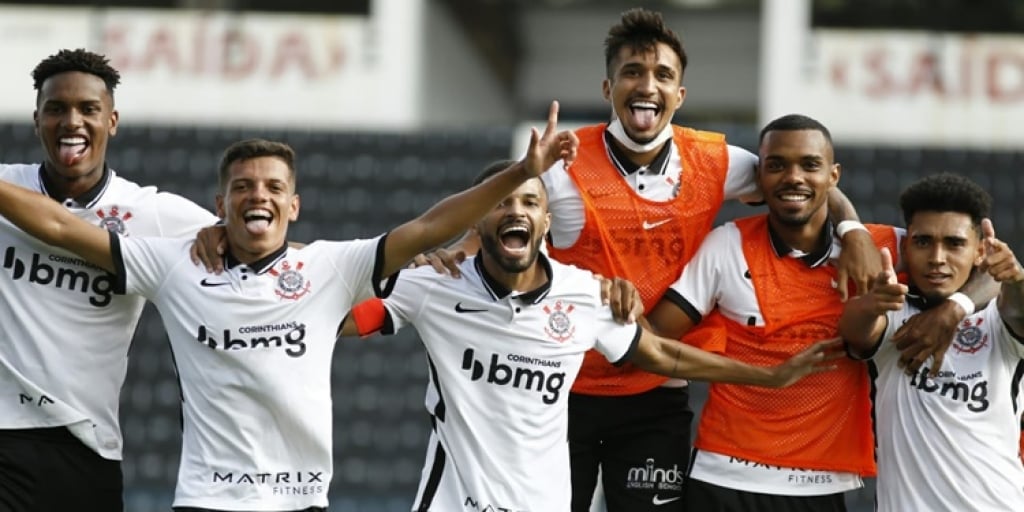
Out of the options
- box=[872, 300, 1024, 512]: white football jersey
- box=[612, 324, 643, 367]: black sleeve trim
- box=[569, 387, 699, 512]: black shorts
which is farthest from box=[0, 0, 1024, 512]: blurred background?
box=[612, 324, 643, 367]: black sleeve trim

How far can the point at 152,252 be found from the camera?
5.72m

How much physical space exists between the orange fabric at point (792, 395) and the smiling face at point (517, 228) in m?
0.86

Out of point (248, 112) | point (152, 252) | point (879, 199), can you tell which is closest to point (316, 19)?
point (248, 112)

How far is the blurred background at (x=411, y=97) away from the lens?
12.6 m

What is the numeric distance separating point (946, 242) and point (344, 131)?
7.68 meters

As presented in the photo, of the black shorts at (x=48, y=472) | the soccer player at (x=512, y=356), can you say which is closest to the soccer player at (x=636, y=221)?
the soccer player at (x=512, y=356)

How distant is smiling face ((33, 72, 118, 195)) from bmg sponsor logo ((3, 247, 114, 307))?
259mm

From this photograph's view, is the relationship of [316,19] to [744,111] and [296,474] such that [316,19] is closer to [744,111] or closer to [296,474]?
[744,111]

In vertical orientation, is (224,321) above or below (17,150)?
below

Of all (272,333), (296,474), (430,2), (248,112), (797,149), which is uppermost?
(430,2)

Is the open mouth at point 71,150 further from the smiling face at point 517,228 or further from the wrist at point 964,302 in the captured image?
the wrist at point 964,302

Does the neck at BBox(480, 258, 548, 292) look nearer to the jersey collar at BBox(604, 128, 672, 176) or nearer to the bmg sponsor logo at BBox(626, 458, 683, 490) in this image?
the jersey collar at BBox(604, 128, 672, 176)

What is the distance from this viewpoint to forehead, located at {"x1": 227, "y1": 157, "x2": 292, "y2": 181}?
18.6 feet

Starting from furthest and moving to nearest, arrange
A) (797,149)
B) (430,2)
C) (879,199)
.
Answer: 1. (430,2)
2. (879,199)
3. (797,149)
